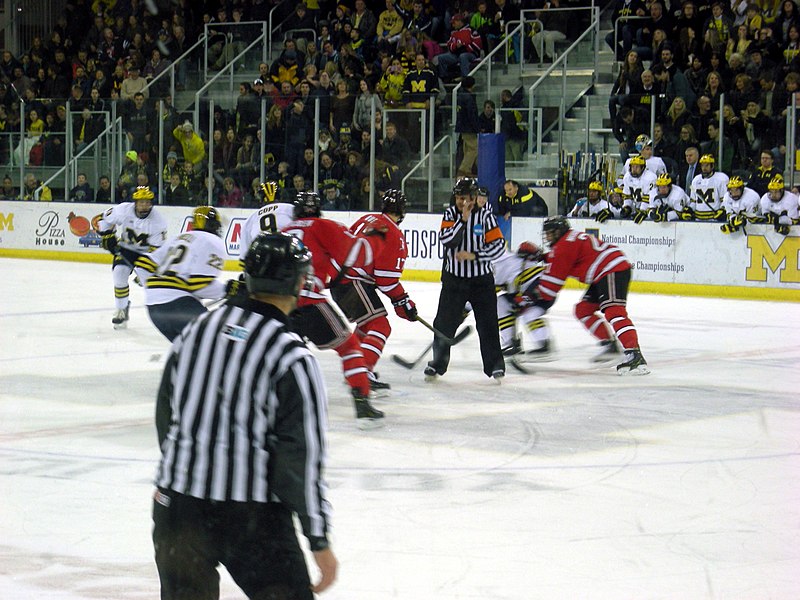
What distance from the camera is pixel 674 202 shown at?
12.4 metres

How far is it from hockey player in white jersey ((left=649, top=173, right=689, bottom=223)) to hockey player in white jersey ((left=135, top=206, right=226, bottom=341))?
698 centimetres

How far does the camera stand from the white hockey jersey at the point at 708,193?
12203 millimetres

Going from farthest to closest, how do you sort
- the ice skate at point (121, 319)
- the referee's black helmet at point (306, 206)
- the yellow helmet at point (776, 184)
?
the yellow helmet at point (776, 184)
the ice skate at point (121, 319)
the referee's black helmet at point (306, 206)

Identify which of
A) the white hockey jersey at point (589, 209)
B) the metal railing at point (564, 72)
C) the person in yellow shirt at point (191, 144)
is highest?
the metal railing at point (564, 72)

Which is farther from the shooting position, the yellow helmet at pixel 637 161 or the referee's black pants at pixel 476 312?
the yellow helmet at pixel 637 161

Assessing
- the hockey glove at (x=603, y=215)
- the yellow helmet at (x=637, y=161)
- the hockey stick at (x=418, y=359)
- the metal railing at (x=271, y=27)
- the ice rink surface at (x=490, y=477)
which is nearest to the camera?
the ice rink surface at (x=490, y=477)

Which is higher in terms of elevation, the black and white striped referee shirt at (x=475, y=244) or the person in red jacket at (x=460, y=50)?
the person in red jacket at (x=460, y=50)

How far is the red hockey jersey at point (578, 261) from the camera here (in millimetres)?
7750

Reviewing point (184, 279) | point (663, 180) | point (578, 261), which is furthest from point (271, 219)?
point (663, 180)

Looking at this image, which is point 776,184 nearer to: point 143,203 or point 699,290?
point 699,290

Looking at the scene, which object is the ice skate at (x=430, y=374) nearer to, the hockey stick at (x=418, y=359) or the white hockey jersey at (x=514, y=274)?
the hockey stick at (x=418, y=359)

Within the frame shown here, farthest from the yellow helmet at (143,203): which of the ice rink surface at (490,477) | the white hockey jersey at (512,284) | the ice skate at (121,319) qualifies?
the white hockey jersey at (512,284)

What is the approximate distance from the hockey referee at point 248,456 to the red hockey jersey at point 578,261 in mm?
5534

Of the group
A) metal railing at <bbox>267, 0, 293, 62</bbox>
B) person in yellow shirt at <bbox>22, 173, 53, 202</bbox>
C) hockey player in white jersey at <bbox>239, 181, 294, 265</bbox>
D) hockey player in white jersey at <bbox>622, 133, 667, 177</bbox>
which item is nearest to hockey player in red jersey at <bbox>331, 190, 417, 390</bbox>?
hockey player in white jersey at <bbox>239, 181, 294, 265</bbox>
